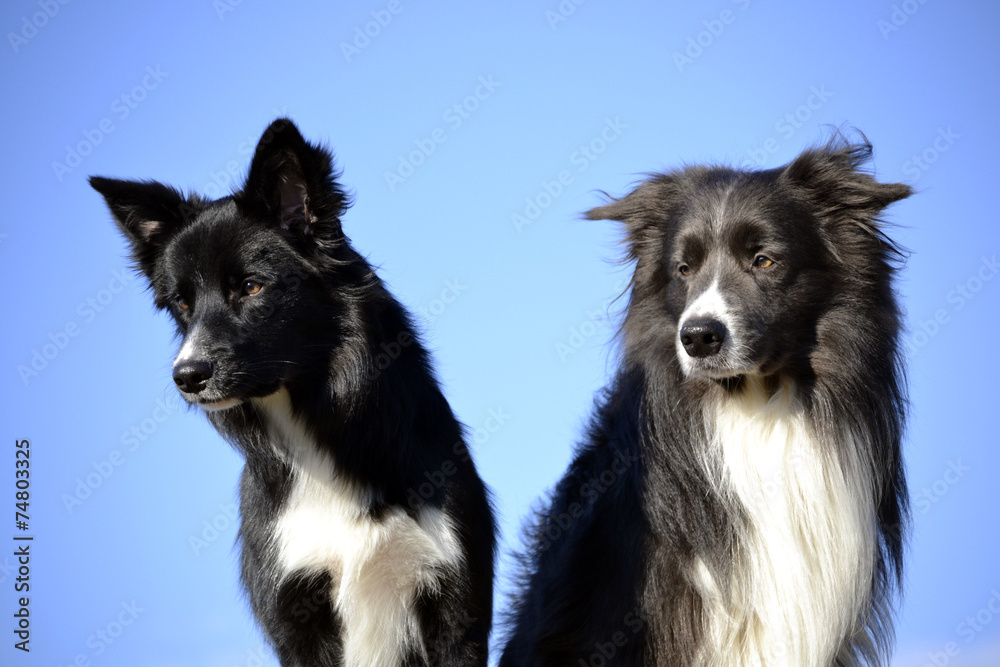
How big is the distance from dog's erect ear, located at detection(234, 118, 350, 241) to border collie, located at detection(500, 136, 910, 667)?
73.9 inches

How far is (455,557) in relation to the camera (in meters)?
4.99

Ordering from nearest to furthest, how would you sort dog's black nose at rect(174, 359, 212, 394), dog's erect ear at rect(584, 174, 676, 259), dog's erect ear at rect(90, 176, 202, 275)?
1. dog's black nose at rect(174, 359, 212, 394)
2. dog's erect ear at rect(90, 176, 202, 275)
3. dog's erect ear at rect(584, 174, 676, 259)

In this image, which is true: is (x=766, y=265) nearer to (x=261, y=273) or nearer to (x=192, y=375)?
(x=261, y=273)

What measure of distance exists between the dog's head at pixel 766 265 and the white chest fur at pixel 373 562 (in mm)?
1560

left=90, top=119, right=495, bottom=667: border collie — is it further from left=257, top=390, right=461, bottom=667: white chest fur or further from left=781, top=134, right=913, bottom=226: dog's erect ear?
left=781, top=134, right=913, bottom=226: dog's erect ear

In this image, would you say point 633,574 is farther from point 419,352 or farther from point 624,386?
point 419,352

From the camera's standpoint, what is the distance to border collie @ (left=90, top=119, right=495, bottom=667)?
500 centimetres

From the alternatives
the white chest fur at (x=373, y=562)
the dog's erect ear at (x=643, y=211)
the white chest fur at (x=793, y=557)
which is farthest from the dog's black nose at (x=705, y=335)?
the white chest fur at (x=373, y=562)

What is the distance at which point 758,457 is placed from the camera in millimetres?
5059

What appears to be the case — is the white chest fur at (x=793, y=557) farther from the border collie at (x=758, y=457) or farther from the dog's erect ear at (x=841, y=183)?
the dog's erect ear at (x=841, y=183)

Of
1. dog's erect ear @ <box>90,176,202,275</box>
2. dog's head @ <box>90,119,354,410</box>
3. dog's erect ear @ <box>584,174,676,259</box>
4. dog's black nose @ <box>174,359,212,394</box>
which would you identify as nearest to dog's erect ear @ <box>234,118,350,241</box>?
dog's head @ <box>90,119,354,410</box>

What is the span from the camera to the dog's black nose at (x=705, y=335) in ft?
15.7

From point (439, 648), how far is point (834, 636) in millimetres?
1978

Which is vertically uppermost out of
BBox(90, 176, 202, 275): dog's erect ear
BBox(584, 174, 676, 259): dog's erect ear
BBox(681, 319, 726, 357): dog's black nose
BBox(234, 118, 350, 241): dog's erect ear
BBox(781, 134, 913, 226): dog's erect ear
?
BBox(781, 134, 913, 226): dog's erect ear
